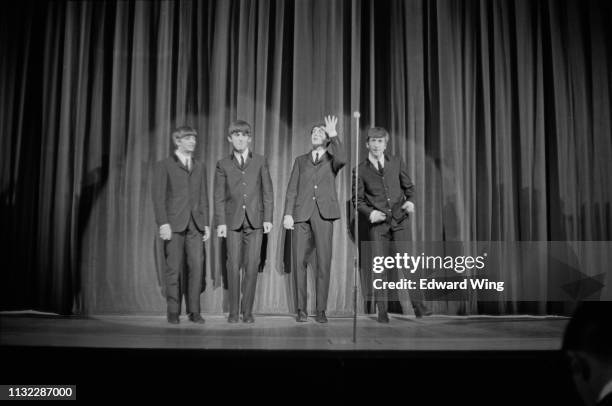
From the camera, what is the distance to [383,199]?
13.6 ft

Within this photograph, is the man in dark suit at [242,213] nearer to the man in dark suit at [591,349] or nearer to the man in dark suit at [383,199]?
the man in dark suit at [383,199]

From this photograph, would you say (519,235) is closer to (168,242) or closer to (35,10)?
(168,242)

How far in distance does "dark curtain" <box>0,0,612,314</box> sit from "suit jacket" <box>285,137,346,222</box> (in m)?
0.63

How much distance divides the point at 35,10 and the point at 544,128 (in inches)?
187

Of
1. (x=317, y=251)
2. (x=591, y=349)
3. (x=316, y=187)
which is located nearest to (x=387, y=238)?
(x=317, y=251)

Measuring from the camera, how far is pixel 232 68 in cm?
481

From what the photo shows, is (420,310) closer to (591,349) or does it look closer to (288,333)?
(288,333)

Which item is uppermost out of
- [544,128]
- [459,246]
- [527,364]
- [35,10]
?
[35,10]

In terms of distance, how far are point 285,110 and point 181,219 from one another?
146 centimetres

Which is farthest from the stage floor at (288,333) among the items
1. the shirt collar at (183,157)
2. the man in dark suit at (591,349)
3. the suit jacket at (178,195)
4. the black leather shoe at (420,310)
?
the man in dark suit at (591,349)

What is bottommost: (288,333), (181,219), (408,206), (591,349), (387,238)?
(288,333)

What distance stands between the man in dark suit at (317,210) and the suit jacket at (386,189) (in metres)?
0.25

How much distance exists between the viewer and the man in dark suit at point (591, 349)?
1027mm

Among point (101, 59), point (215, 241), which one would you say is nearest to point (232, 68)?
point (101, 59)
